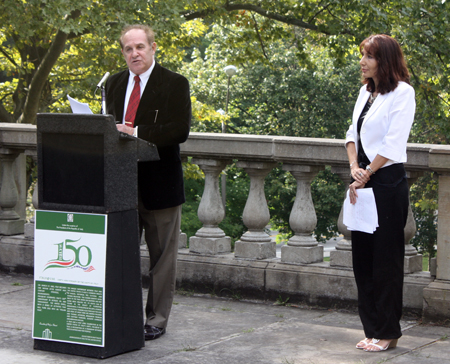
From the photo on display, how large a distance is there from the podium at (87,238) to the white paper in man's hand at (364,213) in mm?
1261

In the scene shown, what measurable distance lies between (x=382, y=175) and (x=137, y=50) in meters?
1.67

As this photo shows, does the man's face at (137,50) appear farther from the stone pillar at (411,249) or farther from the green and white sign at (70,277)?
the stone pillar at (411,249)

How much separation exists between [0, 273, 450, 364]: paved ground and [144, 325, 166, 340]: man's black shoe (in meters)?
0.04

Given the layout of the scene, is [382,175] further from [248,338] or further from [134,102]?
[134,102]

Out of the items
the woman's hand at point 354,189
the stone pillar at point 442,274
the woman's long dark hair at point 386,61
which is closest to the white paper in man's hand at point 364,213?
the woman's hand at point 354,189

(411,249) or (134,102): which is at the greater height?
(134,102)

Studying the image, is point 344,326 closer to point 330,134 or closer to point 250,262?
point 250,262

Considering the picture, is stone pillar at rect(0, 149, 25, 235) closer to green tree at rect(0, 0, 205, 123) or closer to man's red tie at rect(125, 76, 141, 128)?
man's red tie at rect(125, 76, 141, 128)

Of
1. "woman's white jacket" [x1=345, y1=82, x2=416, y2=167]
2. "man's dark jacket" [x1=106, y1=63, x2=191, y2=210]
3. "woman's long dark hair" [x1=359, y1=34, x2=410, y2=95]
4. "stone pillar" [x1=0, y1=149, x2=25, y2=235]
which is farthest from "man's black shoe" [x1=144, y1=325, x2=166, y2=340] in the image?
"stone pillar" [x1=0, y1=149, x2=25, y2=235]

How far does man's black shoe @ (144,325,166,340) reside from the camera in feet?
14.0

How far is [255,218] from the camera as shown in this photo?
18.3 feet

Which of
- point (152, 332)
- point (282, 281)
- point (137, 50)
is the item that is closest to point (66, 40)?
point (282, 281)

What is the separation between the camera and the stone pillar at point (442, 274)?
15.5 ft

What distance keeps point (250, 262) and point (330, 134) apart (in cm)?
2764
